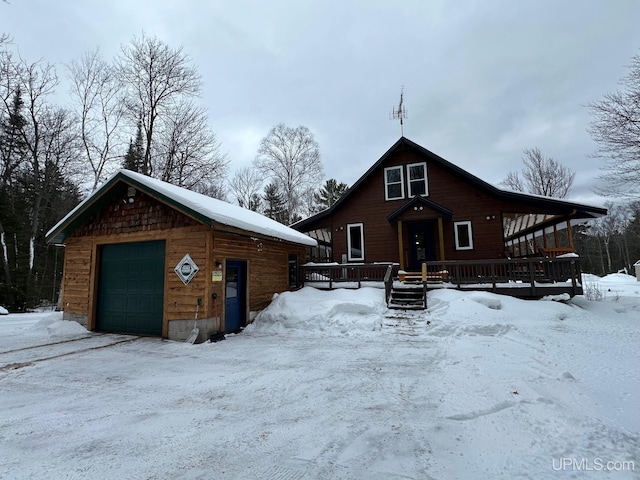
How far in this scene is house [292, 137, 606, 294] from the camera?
42.3ft

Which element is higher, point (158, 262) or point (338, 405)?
point (158, 262)

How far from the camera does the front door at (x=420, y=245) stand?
14375 millimetres

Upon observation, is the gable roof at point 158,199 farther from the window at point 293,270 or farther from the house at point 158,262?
the window at point 293,270

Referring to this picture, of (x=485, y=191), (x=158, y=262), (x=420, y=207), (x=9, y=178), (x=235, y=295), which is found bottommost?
(x=235, y=295)

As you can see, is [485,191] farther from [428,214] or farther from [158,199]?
[158,199]

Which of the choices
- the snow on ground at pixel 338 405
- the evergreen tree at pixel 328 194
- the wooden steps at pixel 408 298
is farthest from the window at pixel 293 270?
the evergreen tree at pixel 328 194

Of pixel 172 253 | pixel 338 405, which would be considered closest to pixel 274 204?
pixel 172 253

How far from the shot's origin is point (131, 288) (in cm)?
898

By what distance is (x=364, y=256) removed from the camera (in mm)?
15117

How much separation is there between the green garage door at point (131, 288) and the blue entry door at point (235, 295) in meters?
1.83

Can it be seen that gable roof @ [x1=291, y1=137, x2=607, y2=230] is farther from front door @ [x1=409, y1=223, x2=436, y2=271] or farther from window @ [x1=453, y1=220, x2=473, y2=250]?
front door @ [x1=409, y1=223, x2=436, y2=271]

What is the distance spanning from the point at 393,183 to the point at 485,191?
4.19 m

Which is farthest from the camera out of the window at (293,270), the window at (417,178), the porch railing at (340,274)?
the window at (417,178)

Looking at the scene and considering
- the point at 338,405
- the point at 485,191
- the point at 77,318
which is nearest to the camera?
the point at 338,405
